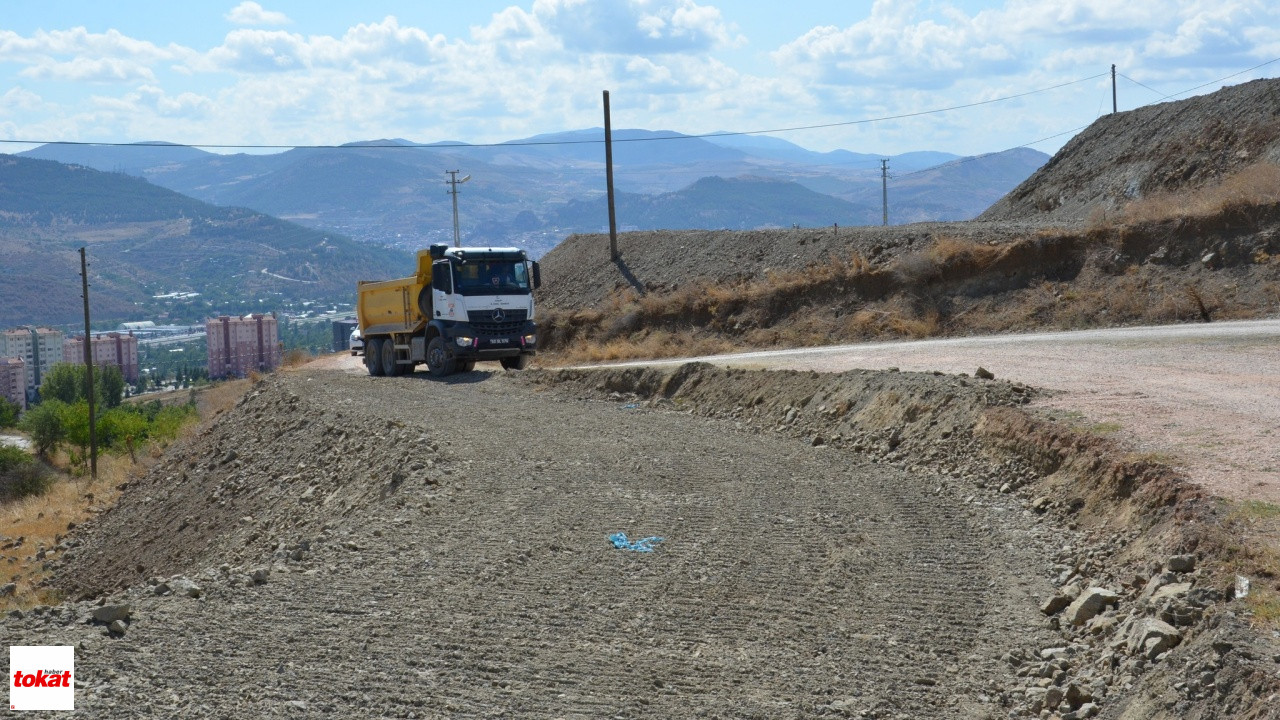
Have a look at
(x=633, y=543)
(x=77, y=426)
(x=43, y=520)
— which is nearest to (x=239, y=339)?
(x=77, y=426)

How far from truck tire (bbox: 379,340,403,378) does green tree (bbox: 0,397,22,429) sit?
2421 inches

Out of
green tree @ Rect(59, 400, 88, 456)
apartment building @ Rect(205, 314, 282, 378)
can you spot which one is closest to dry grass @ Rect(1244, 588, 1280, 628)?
green tree @ Rect(59, 400, 88, 456)

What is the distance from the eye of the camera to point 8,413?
8588 centimetres

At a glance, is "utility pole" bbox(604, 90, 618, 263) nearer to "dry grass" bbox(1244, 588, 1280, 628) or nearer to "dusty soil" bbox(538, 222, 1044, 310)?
"dusty soil" bbox(538, 222, 1044, 310)

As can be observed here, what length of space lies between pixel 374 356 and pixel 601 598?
25.1 m

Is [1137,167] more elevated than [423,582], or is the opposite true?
[1137,167]

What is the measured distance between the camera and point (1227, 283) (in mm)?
26953

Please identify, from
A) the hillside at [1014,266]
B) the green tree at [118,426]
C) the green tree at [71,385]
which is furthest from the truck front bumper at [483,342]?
the green tree at [71,385]

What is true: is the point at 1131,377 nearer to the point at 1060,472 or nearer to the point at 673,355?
the point at 1060,472

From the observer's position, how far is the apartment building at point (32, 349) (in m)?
121

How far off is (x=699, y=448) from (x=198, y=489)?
12033 mm

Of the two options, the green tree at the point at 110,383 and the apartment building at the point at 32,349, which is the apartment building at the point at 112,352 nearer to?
the apartment building at the point at 32,349

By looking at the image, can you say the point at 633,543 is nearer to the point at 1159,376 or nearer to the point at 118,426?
the point at 1159,376

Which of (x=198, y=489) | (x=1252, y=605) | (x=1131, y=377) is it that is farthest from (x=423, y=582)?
(x=198, y=489)
